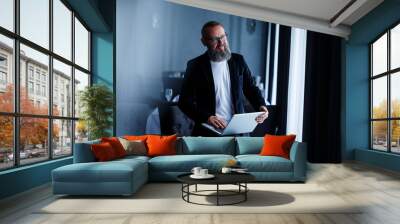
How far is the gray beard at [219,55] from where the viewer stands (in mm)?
8445

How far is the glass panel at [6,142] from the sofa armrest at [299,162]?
404 cm

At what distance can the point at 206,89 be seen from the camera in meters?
8.35

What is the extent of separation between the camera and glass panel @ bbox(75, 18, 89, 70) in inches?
296

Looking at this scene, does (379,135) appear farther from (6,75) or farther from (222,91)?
A: (6,75)

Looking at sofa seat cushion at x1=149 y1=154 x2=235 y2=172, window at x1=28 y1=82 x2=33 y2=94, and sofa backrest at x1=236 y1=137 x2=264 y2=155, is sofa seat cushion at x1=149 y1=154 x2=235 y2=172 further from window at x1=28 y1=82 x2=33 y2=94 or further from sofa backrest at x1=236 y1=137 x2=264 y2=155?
window at x1=28 y1=82 x2=33 y2=94

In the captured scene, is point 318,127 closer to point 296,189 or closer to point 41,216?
point 296,189

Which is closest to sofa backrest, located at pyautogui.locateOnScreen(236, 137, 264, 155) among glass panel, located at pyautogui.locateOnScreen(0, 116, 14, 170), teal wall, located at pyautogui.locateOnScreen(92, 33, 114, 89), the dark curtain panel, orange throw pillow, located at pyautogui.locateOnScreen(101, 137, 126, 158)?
orange throw pillow, located at pyautogui.locateOnScreen(101, 137, 126, 158)

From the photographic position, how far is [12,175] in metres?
4.70

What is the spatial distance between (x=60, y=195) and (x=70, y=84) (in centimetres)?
282

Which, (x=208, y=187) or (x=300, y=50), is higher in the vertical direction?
(x=300, y=50)

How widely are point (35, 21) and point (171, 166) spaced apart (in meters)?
2.99

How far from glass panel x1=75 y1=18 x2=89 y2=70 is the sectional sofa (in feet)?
8.77

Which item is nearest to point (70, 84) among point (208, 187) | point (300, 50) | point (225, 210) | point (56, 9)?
point (56, 9)

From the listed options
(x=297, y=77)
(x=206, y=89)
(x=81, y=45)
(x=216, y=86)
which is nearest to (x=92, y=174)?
(x=81, y=45)
